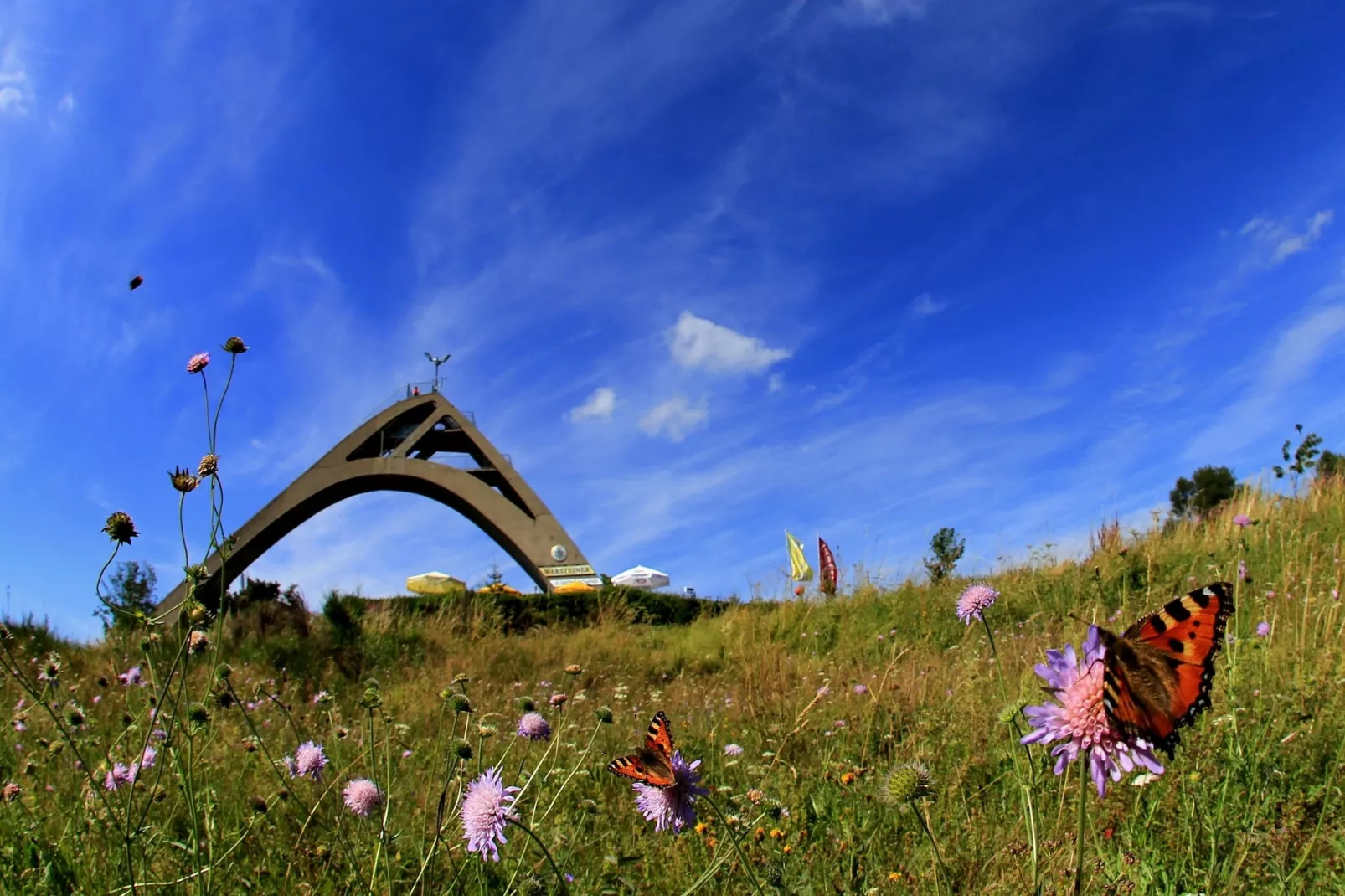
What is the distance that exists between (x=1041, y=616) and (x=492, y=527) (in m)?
24.6

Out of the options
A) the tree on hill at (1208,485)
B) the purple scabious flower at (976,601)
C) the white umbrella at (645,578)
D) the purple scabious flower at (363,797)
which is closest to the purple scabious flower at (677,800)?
the purple scabious flower at (363,797)

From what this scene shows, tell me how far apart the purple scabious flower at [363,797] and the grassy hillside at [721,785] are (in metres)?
0.09

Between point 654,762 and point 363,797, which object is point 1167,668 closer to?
point 654,762

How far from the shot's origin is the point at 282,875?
2.69m

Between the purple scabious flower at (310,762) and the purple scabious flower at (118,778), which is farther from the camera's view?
the purple scabious flower at (118,778)

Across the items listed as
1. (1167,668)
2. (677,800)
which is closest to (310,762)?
(677,800)

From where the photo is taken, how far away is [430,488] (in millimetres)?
31094

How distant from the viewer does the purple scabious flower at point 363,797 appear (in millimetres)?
1949

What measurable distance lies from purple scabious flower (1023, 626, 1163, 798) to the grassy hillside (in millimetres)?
261

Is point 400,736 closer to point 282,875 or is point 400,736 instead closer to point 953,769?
point 282,875

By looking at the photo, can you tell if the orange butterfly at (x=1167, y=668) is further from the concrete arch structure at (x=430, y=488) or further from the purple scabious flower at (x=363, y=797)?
the concrete arch structure at (x=430, y=488)

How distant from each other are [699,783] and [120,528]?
154 centimetres

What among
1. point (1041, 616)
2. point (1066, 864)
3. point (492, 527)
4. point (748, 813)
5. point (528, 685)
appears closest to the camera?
point (1066, 864)

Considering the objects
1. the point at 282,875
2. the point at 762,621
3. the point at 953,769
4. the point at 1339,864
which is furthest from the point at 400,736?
the point at 762,621
